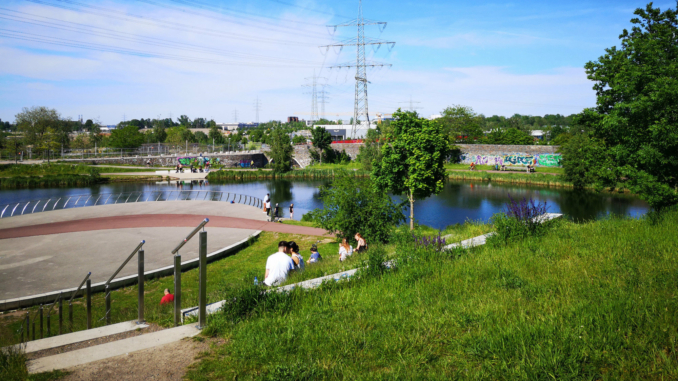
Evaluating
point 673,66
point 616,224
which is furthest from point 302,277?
point 673,66

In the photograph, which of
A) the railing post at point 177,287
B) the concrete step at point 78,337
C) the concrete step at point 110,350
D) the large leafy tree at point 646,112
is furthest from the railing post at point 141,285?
the large leafy tree at point 646,112

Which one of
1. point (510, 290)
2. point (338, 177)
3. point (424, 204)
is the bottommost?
point (424, 204)

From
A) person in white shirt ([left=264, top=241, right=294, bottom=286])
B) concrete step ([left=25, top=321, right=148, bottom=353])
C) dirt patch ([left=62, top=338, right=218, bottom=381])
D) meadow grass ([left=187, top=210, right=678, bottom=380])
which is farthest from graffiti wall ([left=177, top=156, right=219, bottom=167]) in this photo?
dirt patch ([left=62, top=338, right=218, bottom=381])

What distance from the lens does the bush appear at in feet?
30.1

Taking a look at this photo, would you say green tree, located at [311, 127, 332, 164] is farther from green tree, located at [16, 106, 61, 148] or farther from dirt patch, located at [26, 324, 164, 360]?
dirt patch, located at [26, 324, 164, 360]

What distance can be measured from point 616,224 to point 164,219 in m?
22.6

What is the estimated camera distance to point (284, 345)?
448cm

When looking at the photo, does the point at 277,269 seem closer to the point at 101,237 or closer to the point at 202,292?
the point at 202,292

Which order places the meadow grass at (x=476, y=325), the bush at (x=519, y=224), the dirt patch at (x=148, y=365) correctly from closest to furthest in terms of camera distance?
1. the meadow grass at (x=476, y=325)
2. the dirt patch at (x=148, y=365)
3. the bush at (x=519, y=224)

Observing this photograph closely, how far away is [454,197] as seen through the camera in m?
42.3

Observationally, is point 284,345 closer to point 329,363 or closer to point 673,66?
point 329,363

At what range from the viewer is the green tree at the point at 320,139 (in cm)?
7694

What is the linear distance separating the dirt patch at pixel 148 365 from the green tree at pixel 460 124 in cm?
8041

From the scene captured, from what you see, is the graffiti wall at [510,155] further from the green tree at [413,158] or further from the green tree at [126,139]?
the green tree at [126,139]
